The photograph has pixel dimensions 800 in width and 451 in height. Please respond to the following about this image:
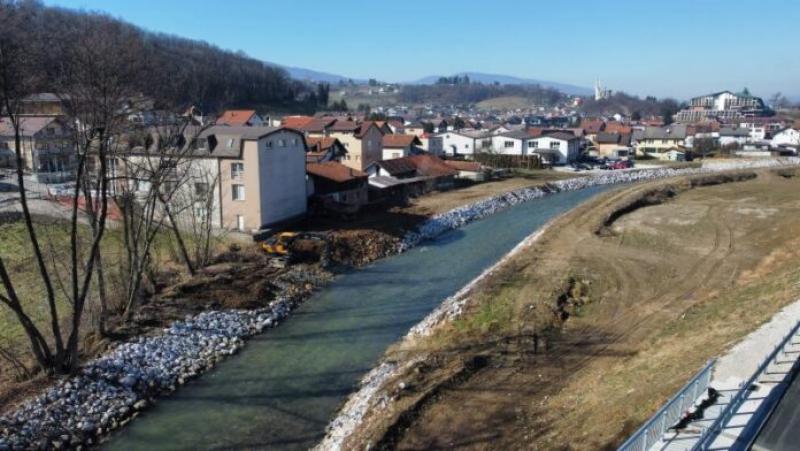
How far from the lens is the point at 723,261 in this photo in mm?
20328

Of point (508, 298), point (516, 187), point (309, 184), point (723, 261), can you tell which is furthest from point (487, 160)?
point (508, 298)

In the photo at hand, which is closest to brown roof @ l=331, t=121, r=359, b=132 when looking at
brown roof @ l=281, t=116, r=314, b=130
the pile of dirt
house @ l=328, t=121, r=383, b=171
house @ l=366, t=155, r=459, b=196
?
house @ l=328, t=121, r=383, b=171

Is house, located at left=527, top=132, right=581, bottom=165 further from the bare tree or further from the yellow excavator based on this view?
the bare tree

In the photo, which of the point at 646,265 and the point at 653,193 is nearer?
the point at 646,265

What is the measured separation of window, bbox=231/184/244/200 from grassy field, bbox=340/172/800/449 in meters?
11.9

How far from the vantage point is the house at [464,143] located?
57062mm

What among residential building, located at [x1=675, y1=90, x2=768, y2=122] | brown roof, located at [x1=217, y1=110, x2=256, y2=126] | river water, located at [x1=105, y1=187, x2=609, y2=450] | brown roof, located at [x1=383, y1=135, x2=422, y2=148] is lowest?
river water, located at [x1=105, y1=187, x2=609, y2=450]

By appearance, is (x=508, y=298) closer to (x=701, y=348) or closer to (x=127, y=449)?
(x=701, y=348)

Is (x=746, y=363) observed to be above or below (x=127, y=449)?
above

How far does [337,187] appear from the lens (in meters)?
29.8

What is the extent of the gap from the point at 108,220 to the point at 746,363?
24.2 meters

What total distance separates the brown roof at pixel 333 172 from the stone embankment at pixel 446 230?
527cm

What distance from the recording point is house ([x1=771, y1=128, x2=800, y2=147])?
66.6m

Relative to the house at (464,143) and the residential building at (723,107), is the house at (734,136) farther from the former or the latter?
the residential building at (723,107)
